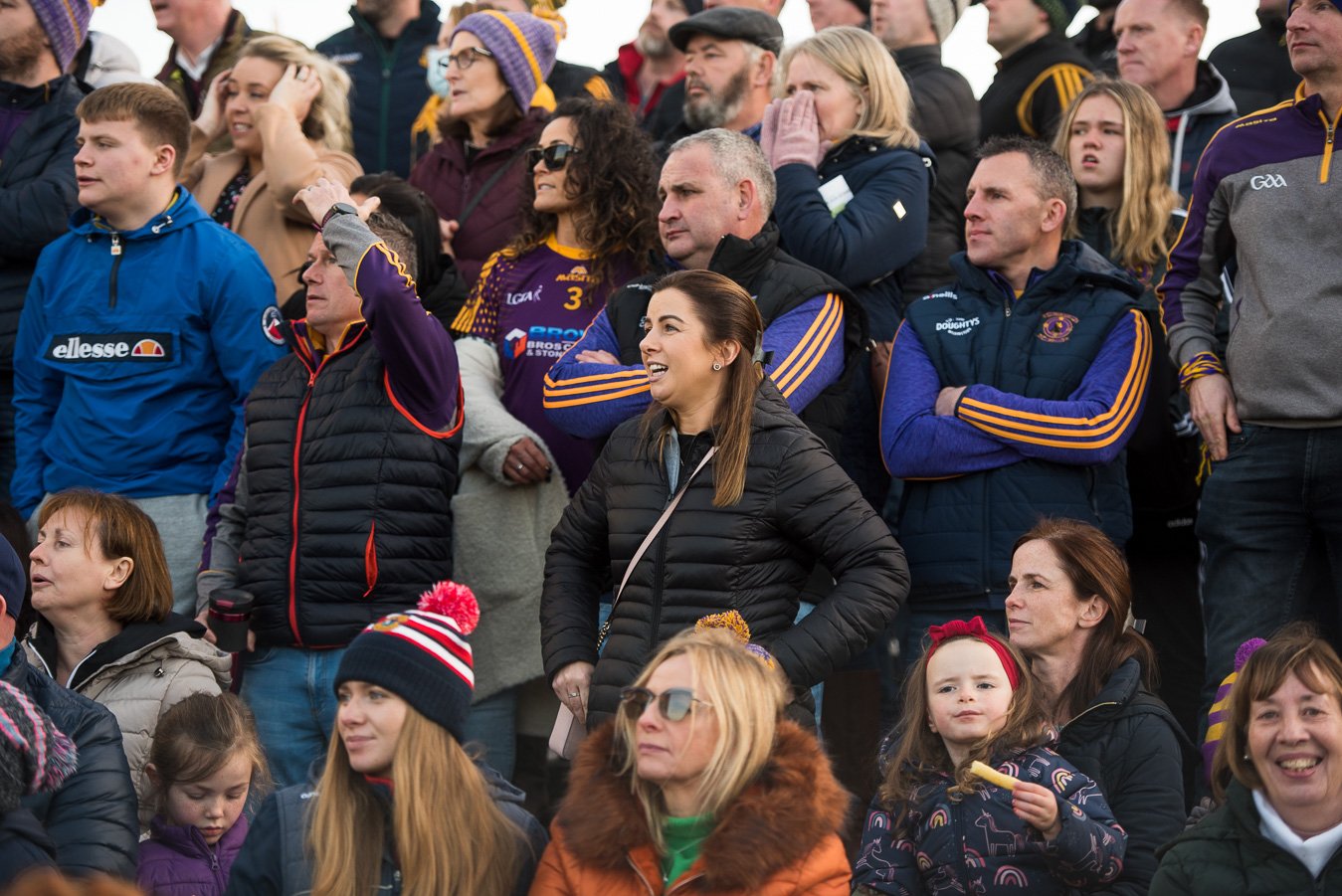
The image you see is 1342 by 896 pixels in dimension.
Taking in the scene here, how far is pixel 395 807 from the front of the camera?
161 inches

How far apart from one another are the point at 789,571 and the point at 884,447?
94cm

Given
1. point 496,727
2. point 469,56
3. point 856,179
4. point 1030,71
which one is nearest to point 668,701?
point 496,727

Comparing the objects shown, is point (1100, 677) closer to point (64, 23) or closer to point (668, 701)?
point (668, 701)

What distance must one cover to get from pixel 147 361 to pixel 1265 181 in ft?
12.4

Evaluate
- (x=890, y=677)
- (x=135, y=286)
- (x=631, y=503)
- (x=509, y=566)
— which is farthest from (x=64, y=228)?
(x=890, y=677)

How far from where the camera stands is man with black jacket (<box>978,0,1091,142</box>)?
24.9 ft

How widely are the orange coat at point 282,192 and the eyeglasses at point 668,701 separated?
132 inches

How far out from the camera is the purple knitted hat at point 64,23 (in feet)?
24.2

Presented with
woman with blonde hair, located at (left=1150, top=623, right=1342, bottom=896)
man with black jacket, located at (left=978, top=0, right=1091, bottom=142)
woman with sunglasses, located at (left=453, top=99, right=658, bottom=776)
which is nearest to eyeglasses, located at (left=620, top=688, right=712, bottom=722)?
woman with blonde hair, located at (left=1150, top=623, right=1342, bottom=896)

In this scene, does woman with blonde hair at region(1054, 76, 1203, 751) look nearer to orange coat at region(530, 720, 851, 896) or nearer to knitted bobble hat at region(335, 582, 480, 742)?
orange coat at region(530, 720, 851, 896)

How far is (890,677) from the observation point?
633cm

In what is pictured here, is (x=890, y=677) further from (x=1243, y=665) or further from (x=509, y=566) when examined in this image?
(x=1243, y=665)

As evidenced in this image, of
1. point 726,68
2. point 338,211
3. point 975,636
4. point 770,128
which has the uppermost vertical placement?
point 726,68

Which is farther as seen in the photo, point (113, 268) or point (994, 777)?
point (113, 268)
